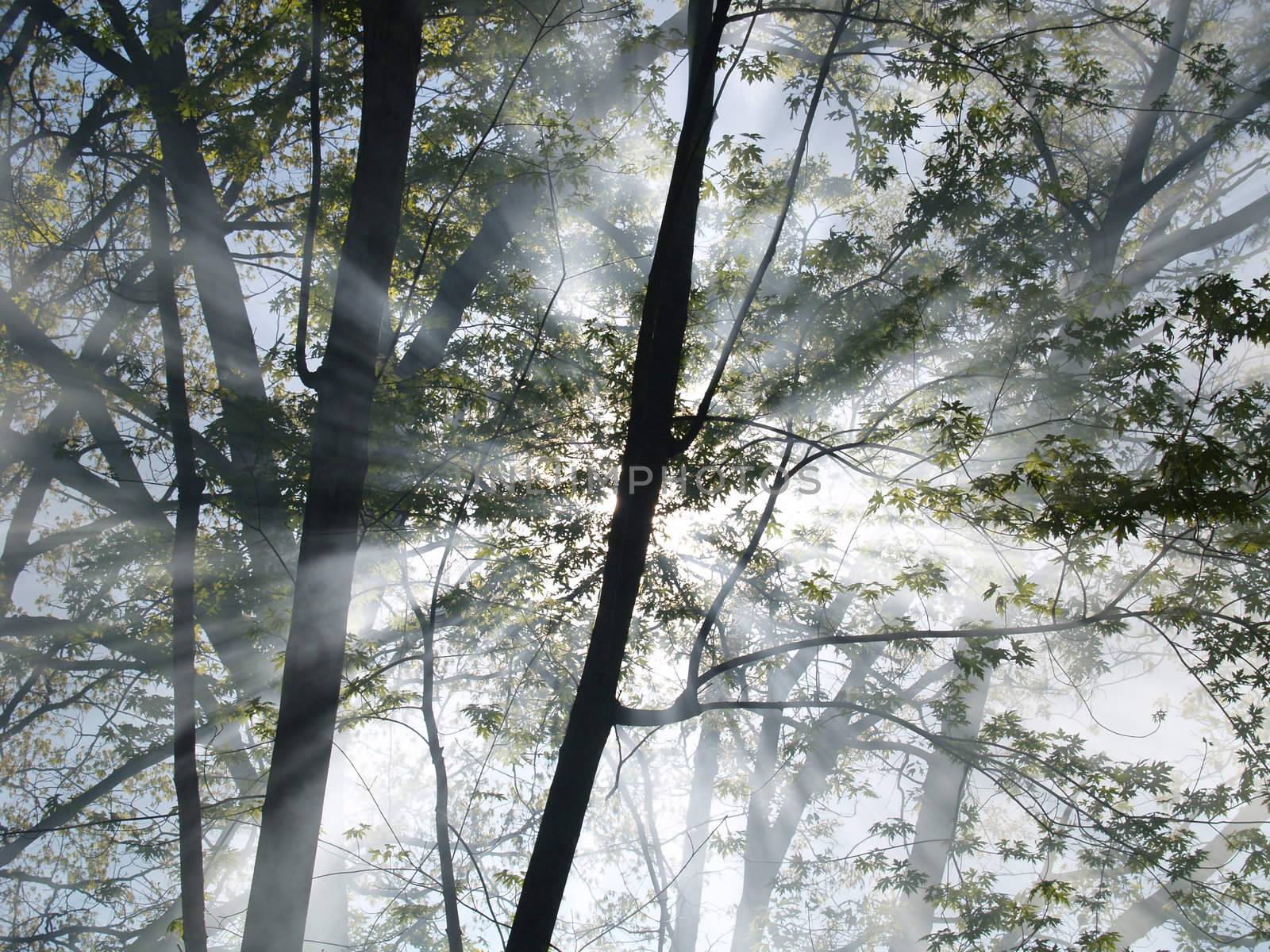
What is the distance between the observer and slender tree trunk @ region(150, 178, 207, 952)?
168 inches

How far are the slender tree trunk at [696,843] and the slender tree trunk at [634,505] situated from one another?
7.03 m

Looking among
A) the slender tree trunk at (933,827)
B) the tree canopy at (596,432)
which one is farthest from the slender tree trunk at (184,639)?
the slender tree trunk at (933,827)

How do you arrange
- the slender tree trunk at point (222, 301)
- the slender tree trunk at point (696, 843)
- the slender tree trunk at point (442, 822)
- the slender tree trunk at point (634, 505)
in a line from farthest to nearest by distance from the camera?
1. the slender tree trunk at point (696, 843)
2. the slender tree trunk at point (222, 301)
3. the slender tree trunk at point (442, 822)
4. the slender tree trunk at point (634, 505)

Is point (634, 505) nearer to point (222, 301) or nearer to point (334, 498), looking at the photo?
point (334, 498)

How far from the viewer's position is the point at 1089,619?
11.5 feet

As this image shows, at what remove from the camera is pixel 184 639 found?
14.8 ft

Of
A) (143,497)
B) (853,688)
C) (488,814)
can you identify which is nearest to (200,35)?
(143,497)

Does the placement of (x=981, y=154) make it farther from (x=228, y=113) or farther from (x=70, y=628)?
(x=70, y=628)

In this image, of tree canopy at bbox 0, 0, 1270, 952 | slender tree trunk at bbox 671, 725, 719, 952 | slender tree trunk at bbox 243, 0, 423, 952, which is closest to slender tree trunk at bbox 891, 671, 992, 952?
→ tree canopy at bbox 0, 0, 1270, 952

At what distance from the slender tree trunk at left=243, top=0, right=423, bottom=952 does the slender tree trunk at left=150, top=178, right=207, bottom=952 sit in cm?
84

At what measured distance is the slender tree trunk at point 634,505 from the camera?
141 inches

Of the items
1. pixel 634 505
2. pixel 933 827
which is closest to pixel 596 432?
pixel 634 505

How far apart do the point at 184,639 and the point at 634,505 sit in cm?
302

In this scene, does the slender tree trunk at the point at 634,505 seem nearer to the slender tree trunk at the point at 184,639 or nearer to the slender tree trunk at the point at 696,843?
the slender tree trunk at the point at 184,639
